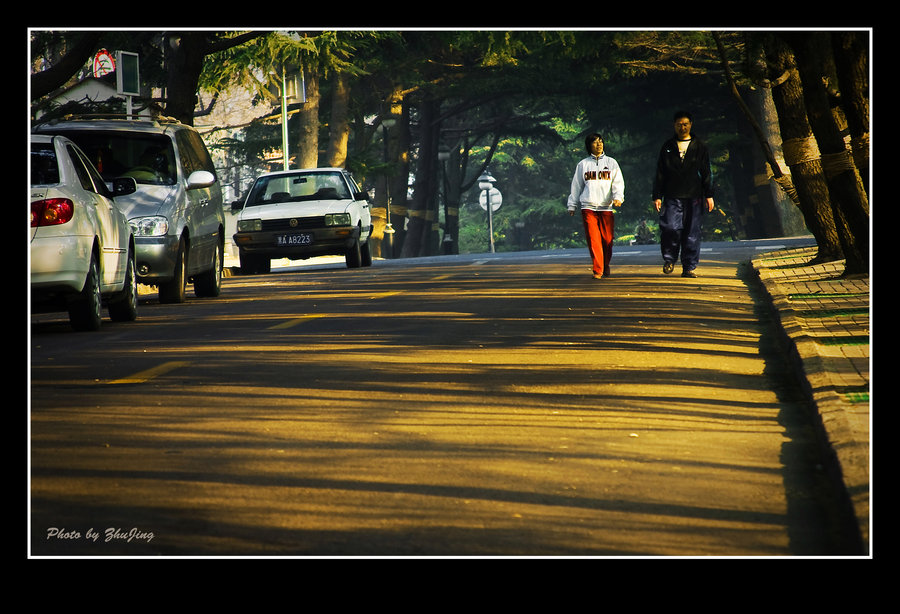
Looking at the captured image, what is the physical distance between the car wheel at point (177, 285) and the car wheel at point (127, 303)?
2318 millimetres

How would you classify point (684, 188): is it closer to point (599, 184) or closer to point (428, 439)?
point (599, 184)

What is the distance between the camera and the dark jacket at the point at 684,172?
65.5 ft

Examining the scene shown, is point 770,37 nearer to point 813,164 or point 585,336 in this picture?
point 813,164

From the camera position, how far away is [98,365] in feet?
37.0

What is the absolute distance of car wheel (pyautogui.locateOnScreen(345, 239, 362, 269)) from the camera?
28016 millimetres

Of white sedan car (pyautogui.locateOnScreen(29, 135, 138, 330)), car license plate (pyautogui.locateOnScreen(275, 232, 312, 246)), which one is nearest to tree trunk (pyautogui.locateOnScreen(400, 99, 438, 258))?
car license plate (pyautogui.locateOnScreen(275, 232, 312, 246))

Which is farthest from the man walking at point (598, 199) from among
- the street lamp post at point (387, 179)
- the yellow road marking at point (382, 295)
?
the street lamp post at point (387, 179)

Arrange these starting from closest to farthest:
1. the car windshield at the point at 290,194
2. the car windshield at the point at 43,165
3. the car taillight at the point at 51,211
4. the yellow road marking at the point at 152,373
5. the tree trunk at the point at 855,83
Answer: the yellow road marking at the point at 152,373 → the car taillight at the point at 51,211 → the car windshield at the point at 43,165 → the tree trunk at the point at 855,83 → the car windshield at the point at 290,194

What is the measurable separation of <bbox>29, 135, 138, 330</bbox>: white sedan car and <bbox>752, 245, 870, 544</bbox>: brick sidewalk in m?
5.96

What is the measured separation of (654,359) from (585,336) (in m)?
1.63

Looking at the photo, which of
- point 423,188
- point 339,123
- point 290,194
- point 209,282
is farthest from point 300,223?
point 423,188

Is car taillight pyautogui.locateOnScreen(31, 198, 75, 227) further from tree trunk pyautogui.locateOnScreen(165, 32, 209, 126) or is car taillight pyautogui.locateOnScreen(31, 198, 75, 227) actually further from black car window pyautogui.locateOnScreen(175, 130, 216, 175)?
tree trunk pyautogui.locateOnScreen(165, 32, 209, 126)

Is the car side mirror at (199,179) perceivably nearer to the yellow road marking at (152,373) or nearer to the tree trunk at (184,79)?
the yellow road marking at (152,373)

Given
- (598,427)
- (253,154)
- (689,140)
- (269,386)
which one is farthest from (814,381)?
(253,154)
